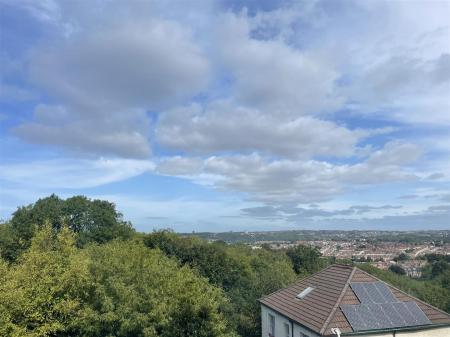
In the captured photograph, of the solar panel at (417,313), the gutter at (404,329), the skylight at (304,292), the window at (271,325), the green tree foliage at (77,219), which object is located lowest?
the window at (271,325)

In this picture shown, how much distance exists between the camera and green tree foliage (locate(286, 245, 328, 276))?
214 ft

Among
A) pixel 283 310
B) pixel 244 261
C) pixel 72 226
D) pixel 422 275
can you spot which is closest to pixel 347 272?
pixel 283 310

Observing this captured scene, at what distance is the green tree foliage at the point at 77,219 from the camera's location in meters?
50.8

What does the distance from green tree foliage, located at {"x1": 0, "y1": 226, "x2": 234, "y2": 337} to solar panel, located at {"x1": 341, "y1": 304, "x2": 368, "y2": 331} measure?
18.8ft

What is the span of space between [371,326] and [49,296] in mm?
15359

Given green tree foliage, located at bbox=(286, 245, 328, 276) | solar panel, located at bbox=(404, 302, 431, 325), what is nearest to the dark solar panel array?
solar panel, located at bbox=(404, 302, 431, 325)

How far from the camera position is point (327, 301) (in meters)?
20.9

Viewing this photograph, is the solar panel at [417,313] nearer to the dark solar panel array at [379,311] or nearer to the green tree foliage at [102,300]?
the dark solar panel array at [379,311]

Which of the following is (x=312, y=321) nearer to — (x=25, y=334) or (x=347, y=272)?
(x=347, y=272)

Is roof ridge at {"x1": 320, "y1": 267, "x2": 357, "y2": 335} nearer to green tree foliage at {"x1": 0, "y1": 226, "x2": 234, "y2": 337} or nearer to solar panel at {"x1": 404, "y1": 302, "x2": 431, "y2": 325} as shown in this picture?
solar panel at {"x1": 404, "y1": 302, "x2": 431, "y2": 325}

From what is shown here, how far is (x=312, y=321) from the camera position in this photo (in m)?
19.6

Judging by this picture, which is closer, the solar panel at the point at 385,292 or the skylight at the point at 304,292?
the solar panel at the point at 385,292

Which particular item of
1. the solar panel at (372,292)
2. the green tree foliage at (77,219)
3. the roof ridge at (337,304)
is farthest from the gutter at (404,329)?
the green tree foliage at (77,219)

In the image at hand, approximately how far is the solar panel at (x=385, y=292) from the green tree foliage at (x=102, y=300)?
8811mm
